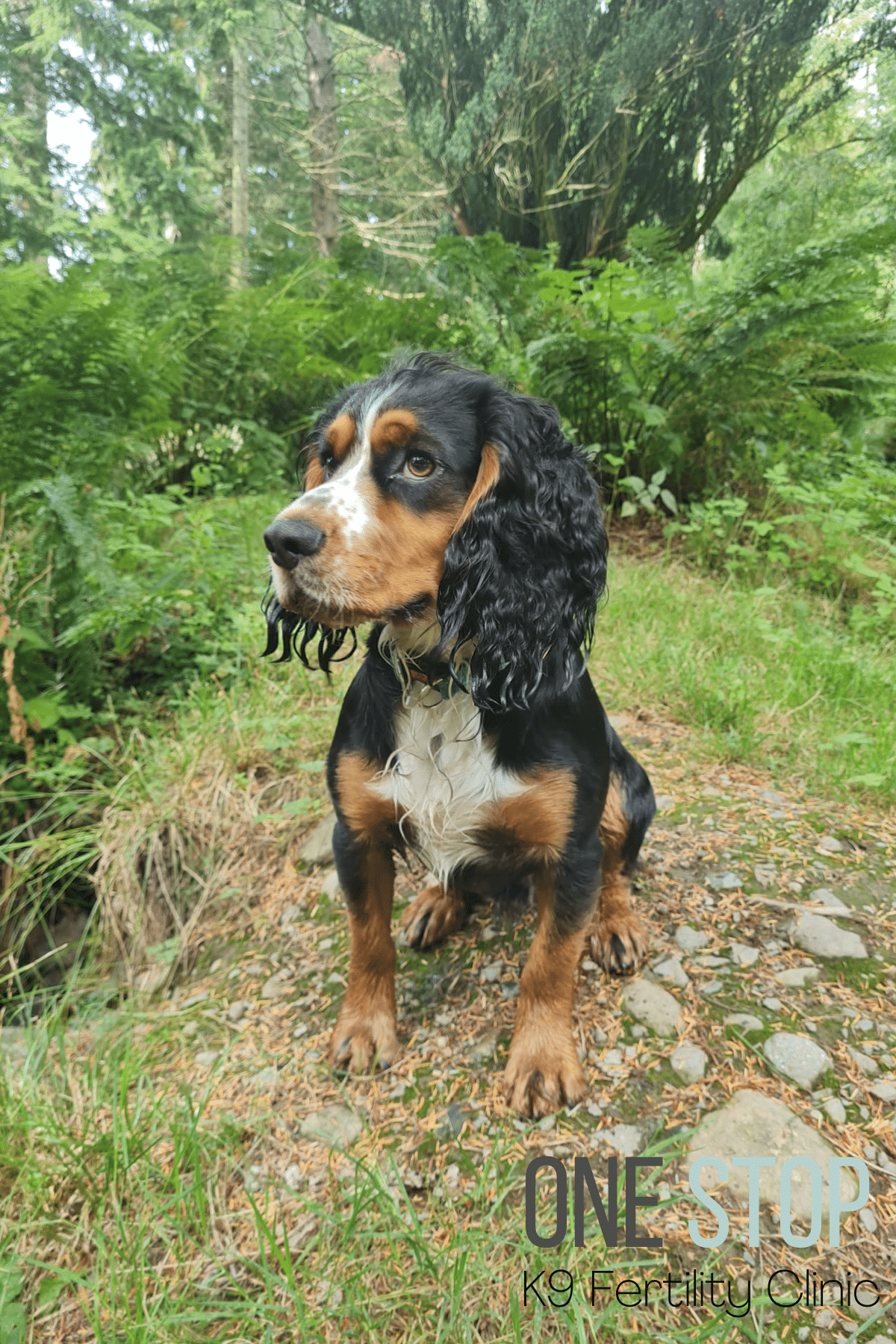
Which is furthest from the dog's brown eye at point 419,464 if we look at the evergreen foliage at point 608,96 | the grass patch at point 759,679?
the evergreen foliage at point 608,96

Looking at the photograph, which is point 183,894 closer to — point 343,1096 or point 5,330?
point 343,1096

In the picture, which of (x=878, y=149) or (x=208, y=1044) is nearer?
(x=208, y=1044)

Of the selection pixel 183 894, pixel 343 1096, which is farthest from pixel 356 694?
pixel 183 894

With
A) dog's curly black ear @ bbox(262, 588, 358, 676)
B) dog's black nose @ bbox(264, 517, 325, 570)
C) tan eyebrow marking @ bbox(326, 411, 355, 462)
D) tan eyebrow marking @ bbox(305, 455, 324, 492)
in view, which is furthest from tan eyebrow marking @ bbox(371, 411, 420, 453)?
dog's curly black ear @ bbox(262, 588, 358, 676)

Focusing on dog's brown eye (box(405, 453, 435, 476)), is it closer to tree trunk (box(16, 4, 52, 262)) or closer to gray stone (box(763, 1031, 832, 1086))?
gray stone (box(763, 1031, 832, 1086))

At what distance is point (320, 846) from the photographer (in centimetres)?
314

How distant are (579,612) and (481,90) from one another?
9.87m

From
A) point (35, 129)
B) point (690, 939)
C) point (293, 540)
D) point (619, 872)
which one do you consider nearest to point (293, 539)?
point (293, 540)

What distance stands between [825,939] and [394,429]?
2047 millimetres

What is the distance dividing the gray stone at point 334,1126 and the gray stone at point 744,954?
4.07 ft

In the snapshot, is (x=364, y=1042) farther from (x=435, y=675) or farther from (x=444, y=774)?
(x=435, y=675)

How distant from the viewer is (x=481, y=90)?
8969 millimetres

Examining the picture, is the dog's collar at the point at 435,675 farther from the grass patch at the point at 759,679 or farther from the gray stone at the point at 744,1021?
the grass patch at the point at 759,679

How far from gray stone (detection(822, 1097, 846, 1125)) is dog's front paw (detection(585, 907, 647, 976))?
0.61m
